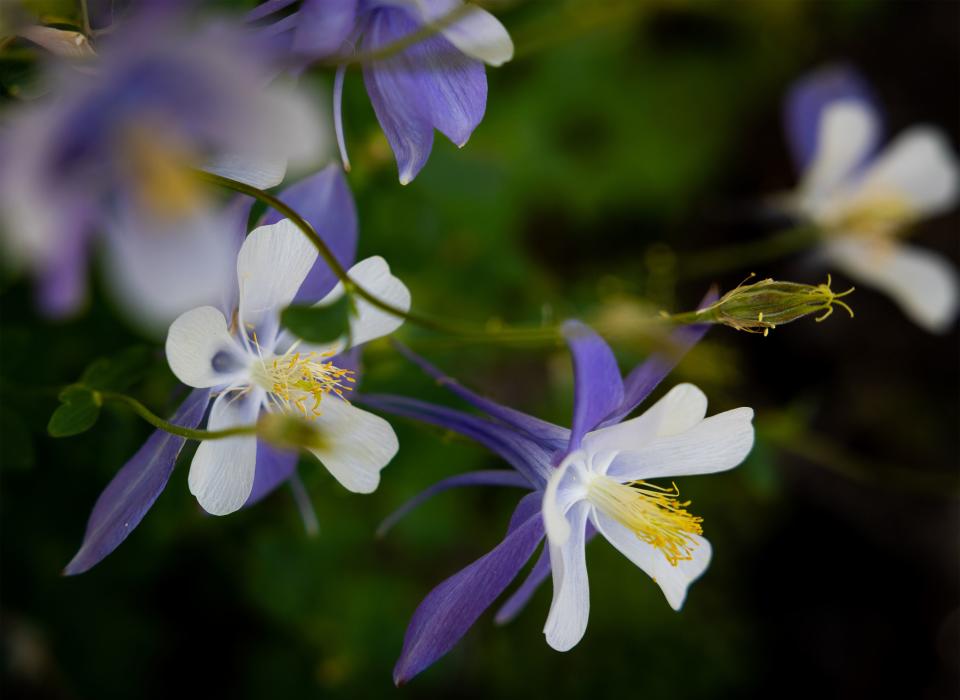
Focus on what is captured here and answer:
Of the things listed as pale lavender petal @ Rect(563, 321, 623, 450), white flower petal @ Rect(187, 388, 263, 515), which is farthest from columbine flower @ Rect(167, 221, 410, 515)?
pale lavender petal @ Rect(563, 321, 623, 450)

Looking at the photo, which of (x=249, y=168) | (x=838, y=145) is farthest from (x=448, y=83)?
(x=838, y=145)

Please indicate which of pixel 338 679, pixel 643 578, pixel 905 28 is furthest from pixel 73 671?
pixel 905 28

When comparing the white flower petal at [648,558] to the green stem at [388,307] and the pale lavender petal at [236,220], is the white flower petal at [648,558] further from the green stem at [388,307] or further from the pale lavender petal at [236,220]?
the pale lavender petal at [236,220]

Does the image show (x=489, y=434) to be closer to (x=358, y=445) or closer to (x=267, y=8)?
(x=358, y=445)

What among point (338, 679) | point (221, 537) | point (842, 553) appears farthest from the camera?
point (842, 553)

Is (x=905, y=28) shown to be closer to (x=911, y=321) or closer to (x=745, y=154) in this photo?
(x=745, y=154)

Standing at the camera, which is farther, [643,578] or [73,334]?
[643,578]
